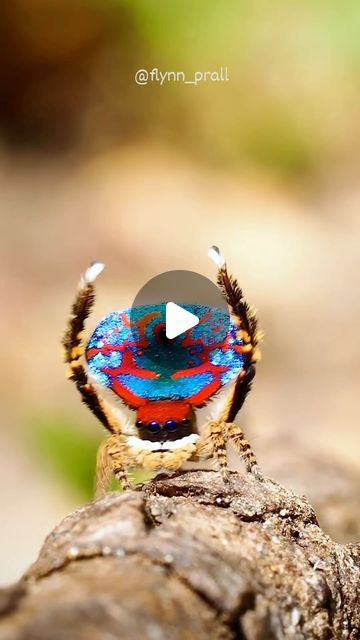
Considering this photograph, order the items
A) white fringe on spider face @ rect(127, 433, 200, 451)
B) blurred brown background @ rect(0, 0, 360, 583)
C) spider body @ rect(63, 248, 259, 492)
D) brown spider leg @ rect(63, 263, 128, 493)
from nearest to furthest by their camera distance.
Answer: brown spider leg @ rect(63, 263, 128, 493)
spider body @ rect(63, 248, 259, 492)
white fringe on spider face @ rect(127, 433, 200, 451)
blurred brown background @ rect(0, 0, 360, 583)

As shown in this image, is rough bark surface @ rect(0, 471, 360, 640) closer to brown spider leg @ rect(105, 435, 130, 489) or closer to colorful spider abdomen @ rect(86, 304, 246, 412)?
brown spider leg @ rect(105, 435, 130, 489)

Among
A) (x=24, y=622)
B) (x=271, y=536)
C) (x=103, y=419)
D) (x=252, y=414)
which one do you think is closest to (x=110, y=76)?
(x=252, y=414)

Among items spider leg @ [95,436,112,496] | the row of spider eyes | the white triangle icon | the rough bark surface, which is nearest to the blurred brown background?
spider leg @ [95,436,112,496]

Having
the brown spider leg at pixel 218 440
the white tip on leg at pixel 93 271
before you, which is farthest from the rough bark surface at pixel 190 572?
the white tip on leg at pixel 93 271

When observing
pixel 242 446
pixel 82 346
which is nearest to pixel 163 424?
pixel 242 446

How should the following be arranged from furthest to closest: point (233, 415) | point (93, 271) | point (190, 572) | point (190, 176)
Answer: point (190, 176) → point (233, 415) → point (93, 271) → point (190, 572)

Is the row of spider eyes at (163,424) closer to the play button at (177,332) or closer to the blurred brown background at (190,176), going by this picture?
the play button at (177,332)
